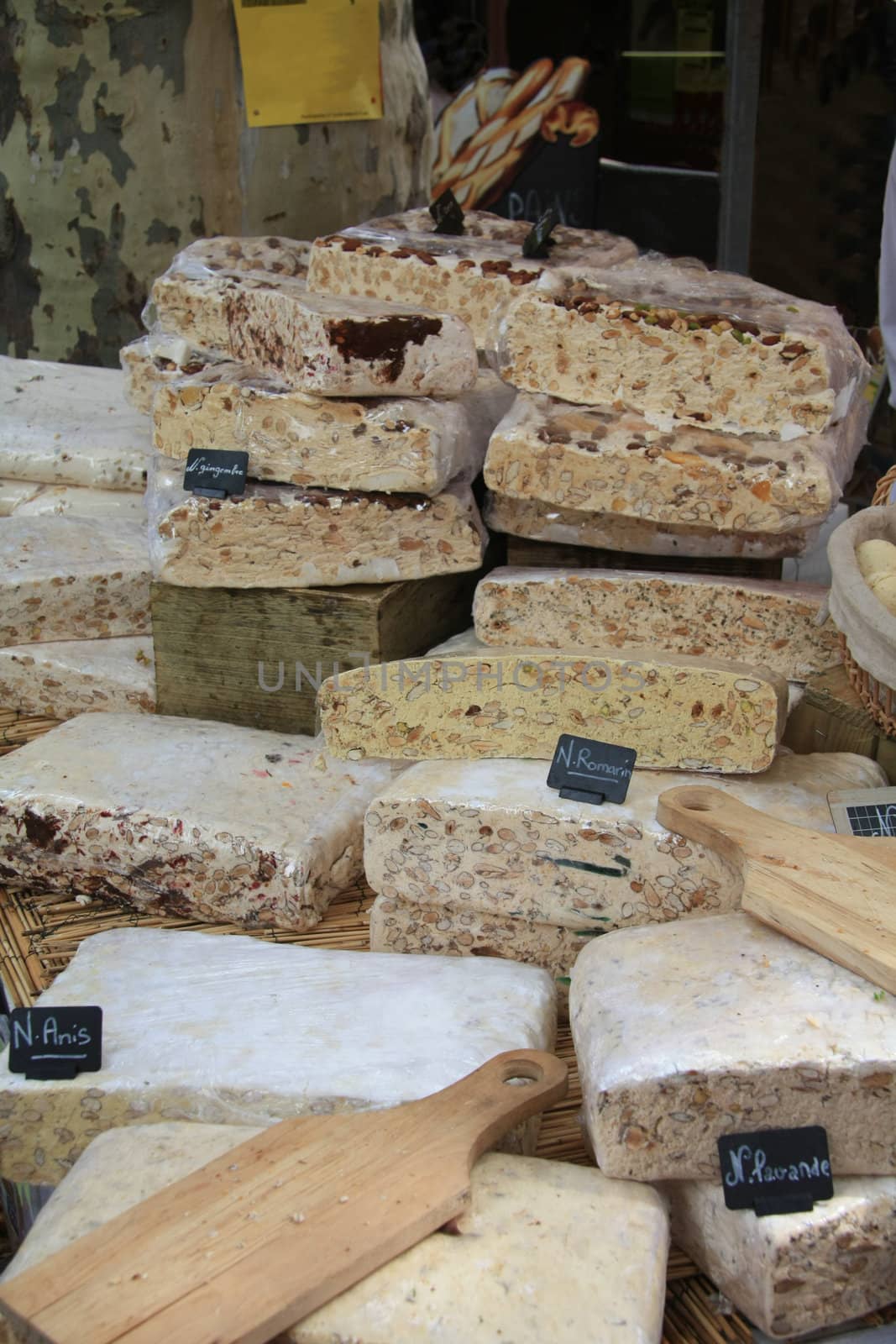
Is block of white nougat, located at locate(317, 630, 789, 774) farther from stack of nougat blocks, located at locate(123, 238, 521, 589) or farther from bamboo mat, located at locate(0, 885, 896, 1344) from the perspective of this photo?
stack of nougat blocks, located at locate(123, 238, 521, 589)

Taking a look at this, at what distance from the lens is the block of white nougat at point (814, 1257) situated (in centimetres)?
153

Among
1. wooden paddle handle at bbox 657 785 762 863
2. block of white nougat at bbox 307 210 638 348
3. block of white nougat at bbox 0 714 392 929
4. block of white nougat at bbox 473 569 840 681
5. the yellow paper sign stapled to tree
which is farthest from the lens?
the yellow paper sign stapled to tree

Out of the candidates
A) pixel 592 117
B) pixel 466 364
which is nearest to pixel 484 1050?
pixel 466 364

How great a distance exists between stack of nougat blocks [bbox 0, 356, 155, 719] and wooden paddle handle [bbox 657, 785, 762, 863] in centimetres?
137

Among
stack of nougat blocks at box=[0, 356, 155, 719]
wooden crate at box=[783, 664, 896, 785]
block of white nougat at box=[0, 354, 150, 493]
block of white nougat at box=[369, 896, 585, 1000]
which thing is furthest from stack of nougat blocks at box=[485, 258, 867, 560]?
block of white nougat at box=[0, 354, 150, 493]

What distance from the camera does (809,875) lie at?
180 cm

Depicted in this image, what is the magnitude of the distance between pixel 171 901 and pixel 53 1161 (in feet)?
2.17

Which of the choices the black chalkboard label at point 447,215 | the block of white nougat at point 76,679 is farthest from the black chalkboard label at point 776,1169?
the black chalkboard label at point 447,215

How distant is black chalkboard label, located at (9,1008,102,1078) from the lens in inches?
70.2

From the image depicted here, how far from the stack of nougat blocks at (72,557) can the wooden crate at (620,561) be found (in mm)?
880

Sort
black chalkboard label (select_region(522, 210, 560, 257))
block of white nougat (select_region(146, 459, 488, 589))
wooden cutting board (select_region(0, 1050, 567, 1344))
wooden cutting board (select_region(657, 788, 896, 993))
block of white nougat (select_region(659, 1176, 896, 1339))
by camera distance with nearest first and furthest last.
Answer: wooden cutting board (select_region(0, 1050, 567, 1344)), block of white nougat (select_region(659, 1176, 896, 1339)), wooden cutting board (select_region(657, 788, 896, 993)), block of white nougat (select_region(146, 459, 488, 589)), black chalkboard label (select_region(522, 210, 560, 257))

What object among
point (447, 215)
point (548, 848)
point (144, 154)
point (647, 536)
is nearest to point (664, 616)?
point (647, 536)

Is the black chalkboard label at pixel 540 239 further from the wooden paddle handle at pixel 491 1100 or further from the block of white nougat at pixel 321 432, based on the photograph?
the wooden paddle handle at pixel 491 1100

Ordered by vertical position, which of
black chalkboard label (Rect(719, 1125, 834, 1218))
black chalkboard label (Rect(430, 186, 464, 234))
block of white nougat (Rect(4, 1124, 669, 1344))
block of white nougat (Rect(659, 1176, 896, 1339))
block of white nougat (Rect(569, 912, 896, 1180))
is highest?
black chalkboard label (Rect(430, 186, 464, 234))
